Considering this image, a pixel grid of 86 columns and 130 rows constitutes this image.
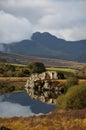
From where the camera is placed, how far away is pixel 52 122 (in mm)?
66562

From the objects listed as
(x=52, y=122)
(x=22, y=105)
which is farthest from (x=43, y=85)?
(x=52, y=122)

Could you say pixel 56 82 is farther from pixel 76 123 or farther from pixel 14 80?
pixel 76 123

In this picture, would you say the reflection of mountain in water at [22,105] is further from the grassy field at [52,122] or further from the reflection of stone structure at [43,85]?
the grassy field at [52,122]

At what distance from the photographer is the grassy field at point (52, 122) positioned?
63.7 metres

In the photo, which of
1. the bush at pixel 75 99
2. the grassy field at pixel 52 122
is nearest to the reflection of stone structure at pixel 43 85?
the bush at pixel 75 99

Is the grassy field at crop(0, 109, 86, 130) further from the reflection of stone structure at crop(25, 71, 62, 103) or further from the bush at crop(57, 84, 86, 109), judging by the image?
the reflection of stone structure at crop(25, 71, 62, 103)

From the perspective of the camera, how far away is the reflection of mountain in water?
9862 centimetres

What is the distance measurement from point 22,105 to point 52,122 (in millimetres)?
47787

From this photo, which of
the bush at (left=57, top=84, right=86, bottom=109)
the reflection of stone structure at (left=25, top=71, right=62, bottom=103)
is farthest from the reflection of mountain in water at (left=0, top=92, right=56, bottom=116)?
the reflection of stone structure at (left=25, top=71, right=62, bottom=103)

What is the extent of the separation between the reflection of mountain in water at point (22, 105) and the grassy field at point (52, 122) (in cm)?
2096

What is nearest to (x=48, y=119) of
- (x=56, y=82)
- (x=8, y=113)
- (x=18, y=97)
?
(x=8, y=113)

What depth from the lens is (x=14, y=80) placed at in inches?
6973

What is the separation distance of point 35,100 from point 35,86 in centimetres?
3995

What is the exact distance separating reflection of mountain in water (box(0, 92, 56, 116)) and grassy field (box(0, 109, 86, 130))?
2096cm
